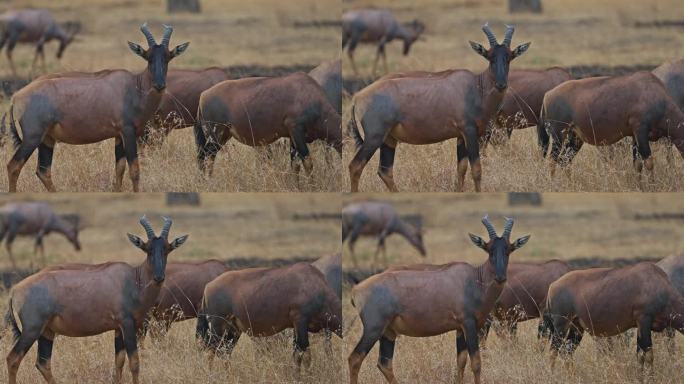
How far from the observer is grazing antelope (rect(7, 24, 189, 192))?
41.1 feet

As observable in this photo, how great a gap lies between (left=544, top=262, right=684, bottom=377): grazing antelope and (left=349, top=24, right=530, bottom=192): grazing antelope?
50.2 inches

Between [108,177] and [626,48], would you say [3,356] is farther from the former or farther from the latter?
[626,48]

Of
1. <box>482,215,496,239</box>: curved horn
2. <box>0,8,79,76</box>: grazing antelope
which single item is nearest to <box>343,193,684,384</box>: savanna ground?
<box>482,215,496,239</box>: curved horn

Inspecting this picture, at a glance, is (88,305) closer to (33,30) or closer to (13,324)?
(13,324)

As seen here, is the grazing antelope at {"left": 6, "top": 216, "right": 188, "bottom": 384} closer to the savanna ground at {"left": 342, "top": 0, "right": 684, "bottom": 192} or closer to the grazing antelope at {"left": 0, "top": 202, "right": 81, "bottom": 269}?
the savanna ground at {"left": 342, "top": 0, "right": 684, "bottom": 192}

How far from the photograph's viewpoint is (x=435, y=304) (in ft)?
40.1

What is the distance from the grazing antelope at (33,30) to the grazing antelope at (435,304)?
13.7 metres

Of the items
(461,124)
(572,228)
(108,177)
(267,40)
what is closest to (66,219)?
(267,40)

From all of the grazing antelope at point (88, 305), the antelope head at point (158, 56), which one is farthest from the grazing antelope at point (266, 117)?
the grazing antelope at point (88, 305)

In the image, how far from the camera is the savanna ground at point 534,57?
13.4m

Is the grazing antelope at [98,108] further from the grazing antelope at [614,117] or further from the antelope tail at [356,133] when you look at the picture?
the grazing antelope at [614,117]

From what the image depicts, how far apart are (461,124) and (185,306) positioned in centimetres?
291

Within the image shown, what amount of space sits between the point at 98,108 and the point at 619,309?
4.61 m

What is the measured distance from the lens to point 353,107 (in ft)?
42.6
